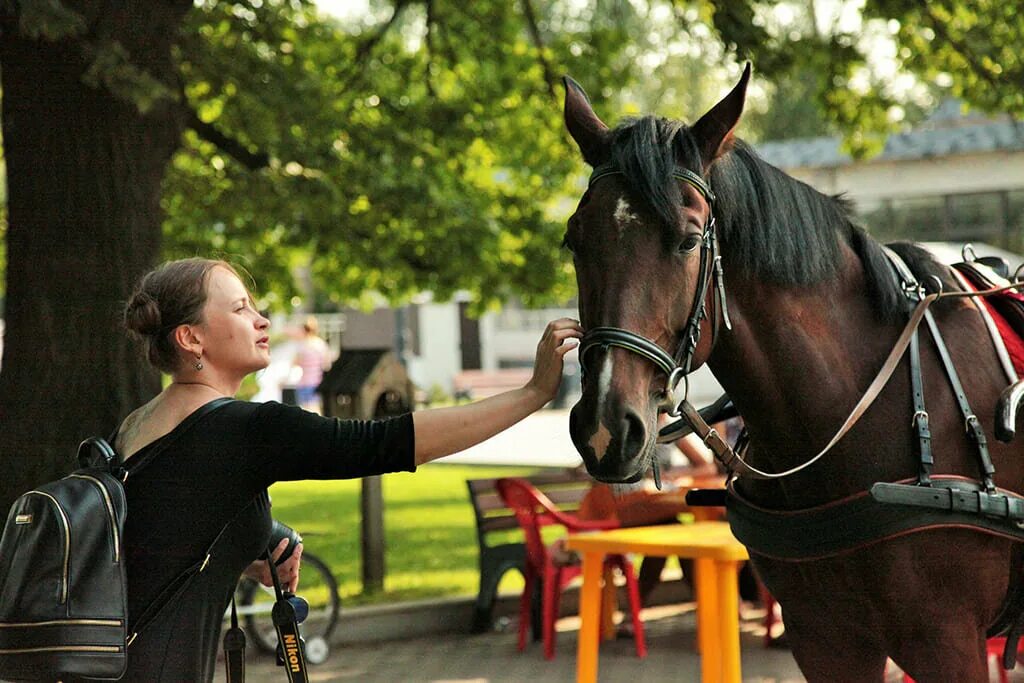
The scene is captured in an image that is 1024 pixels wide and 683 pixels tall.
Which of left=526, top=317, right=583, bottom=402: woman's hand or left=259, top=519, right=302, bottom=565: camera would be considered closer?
left=526, top=317, right=583, bottom=402: woman's hand

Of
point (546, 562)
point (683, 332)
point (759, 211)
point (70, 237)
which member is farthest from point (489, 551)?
point (683, 332)

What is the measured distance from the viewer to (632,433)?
2.70m

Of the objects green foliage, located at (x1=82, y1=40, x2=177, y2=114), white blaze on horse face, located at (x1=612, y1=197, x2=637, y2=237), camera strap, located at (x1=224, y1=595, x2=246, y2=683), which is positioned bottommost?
camera strap, located at (x1=224, y1=595, x2=246, y2=683)

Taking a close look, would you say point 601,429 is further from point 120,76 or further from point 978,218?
point 978,218

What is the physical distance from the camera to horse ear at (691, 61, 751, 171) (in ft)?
9.62

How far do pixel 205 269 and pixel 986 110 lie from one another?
825cm

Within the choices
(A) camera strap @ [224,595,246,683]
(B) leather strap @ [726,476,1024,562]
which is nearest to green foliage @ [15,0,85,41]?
(A) camera strap @ [224,595,246,683]

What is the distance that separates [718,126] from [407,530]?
10407mm

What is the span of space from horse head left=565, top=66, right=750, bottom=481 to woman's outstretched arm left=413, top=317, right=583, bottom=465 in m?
0.07

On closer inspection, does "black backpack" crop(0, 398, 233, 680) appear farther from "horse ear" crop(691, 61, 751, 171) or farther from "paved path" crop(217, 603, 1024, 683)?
"paved path" crop(217, 603, 1024, 683)

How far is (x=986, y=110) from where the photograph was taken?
9789mm

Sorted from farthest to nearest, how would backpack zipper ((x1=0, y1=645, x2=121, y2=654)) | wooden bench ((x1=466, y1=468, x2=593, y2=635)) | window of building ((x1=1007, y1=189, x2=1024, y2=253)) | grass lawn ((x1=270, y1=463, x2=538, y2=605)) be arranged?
window of building ((x1=1007, y1=189, x2=1024, y2=253)) → grass lawn ((x1=270, y1=463, x2=538, y2=605)) → wooden bench ((x1=466, y1=468, x2=593, y2=635)) → backpack zipper ((x1=0, y1=645, x2=121, y2=654))

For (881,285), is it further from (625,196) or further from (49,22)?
(49,22)

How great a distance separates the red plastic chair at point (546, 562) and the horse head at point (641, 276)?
16.9 feet
